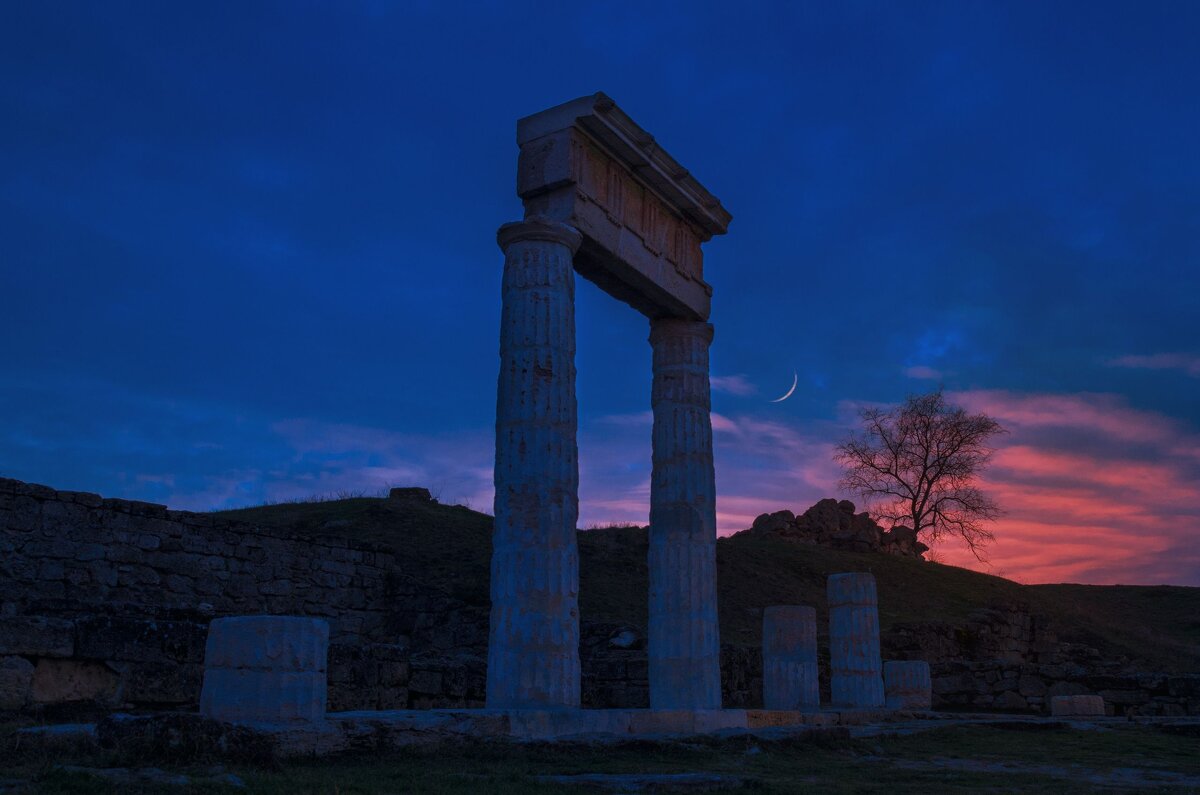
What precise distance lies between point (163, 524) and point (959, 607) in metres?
24.1

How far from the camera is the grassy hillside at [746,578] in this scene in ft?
79.2

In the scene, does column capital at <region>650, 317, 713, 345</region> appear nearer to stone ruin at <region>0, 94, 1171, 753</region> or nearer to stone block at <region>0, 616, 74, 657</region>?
stone ruin at <region>0, 94, 1171, 753</region>

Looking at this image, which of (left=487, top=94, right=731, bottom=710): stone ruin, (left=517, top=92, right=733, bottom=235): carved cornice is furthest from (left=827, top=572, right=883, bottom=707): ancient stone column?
(left=517, top=92, right=733, bottom=235): carved cornice

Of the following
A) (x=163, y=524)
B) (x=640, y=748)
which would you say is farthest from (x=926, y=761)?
(x=163, y=524)

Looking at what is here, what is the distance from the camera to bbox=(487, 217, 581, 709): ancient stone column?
9961 mm

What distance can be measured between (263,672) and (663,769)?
10.1 feet

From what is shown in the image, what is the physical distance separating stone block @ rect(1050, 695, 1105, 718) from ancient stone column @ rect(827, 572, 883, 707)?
4362 millimetres

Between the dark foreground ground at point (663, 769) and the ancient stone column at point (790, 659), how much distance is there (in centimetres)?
383

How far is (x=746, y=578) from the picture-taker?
29312 millimetres

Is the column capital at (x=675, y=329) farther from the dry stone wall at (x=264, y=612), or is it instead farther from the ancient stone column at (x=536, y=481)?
the dry stone wall at (x=264, y=612)

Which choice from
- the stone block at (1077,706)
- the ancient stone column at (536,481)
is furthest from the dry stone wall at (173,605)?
the stone block at (1077,706)

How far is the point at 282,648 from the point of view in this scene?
759 cm

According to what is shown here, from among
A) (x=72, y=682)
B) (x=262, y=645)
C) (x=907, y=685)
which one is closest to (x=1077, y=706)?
(x=907, y=685)

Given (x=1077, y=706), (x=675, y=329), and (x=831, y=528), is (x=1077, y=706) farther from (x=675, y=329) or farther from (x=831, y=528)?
(x=831, y=528)
